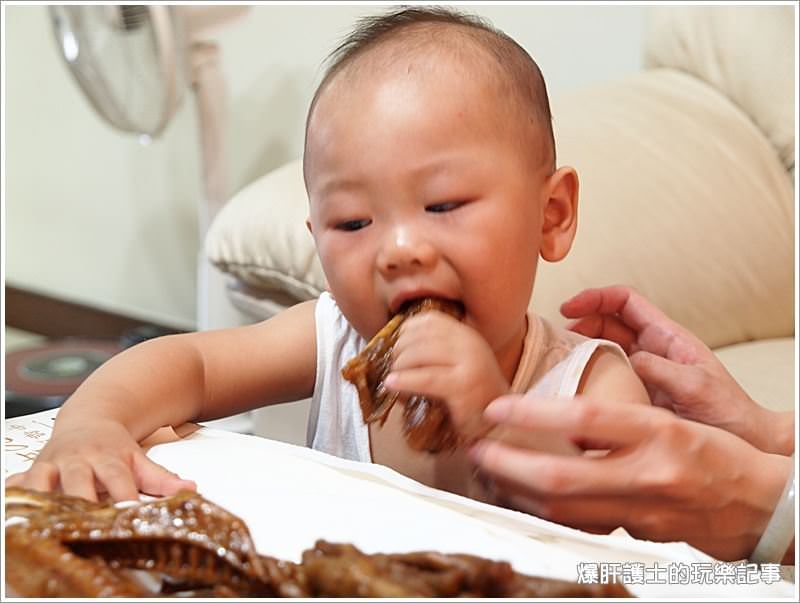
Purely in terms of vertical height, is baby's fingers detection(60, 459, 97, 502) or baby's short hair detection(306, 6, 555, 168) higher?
baby's short hair detection(306, 6, 555, 168)

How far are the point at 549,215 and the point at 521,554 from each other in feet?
1.39

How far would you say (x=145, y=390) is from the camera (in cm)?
80

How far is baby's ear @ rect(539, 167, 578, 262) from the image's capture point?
0.91 metres

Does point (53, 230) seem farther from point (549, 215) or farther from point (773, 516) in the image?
point (773, 516)

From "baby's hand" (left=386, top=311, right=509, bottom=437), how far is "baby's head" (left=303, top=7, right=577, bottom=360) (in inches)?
1.9

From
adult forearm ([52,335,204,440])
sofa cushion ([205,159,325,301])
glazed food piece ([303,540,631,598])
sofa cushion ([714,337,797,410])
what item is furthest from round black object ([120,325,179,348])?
glazed food piece ([303,540,631,598])

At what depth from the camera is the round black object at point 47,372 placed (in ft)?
6.98

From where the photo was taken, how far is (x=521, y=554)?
58cm

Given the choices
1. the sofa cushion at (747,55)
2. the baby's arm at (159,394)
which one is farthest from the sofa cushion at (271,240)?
the sofa cushion at (747,55)

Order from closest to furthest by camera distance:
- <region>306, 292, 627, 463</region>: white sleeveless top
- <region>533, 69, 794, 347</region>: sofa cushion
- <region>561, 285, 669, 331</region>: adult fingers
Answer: <region>306, 292, 627, 463</region>: white sleeveless top
<region>561, 285, 669, 331</region>: adult fingers
<region>533, 69, 794, 347</region>: sofa cushion

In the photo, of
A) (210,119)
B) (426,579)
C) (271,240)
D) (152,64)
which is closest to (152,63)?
(152,64)

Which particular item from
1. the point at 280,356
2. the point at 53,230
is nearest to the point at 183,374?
the point at 280,356

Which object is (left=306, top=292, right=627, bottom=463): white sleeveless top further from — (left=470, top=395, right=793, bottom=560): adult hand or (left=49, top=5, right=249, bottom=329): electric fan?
(left=49, top=5, right=249, bottom=329): electric fan

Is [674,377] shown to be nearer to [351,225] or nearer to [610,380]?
[610,380]
